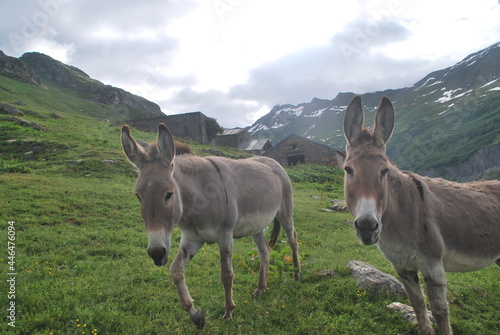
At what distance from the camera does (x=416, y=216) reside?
124 inches

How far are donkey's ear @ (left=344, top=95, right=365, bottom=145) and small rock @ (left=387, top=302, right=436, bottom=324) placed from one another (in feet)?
9.67

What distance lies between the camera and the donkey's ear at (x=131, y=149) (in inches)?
132

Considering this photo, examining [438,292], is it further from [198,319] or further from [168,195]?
[168,195]

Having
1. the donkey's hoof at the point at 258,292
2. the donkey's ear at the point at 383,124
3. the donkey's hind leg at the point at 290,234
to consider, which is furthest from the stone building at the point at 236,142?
the donkey's ear at the point at 383,124

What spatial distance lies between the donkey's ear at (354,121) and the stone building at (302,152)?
1327 inches

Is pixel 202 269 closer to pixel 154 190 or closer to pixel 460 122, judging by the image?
pixel 154 190

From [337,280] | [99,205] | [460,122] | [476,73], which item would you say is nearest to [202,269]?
[337,280]

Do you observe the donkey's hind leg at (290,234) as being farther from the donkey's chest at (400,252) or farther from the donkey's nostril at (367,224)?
the donkey's nostril at (367,224)

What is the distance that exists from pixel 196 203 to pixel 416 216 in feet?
Result: 9.22

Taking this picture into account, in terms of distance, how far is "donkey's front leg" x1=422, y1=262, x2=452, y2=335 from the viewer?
2.90m

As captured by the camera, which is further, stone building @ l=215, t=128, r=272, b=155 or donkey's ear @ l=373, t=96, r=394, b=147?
stone building @ l=215, t=128, r=272, b=155

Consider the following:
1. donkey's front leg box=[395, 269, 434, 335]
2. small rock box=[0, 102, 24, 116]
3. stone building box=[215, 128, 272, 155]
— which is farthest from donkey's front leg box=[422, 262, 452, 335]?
stone building box=[215, 128, 272, 155]

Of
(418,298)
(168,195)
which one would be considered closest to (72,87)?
(168,195)

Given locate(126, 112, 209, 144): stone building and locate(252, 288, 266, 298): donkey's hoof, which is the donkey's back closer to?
locate(252, 288, 266, 298): donkey's hoof
